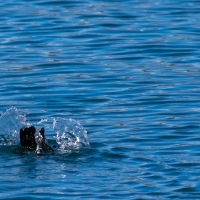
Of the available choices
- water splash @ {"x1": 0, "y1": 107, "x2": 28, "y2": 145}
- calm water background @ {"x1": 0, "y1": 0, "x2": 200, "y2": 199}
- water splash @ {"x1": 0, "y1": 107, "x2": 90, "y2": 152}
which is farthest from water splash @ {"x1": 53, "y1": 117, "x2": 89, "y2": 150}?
water splash @ {"x1": 0, "y1": 107, "x2": 28, "y2": 145}

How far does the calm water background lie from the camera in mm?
9617

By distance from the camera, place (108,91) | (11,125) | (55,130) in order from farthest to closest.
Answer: (108,91), (11,125), (55,130)

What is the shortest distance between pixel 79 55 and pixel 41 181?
7.33 m

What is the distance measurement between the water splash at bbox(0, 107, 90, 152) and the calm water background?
0.72ft

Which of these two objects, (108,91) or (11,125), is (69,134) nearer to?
(11,125)

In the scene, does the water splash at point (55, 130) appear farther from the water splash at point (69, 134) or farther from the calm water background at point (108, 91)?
the calm water background at point (108, 91)

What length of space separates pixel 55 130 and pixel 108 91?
233 centimetres

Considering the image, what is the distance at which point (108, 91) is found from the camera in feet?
46.5

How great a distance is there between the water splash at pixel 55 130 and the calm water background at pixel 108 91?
221 mm

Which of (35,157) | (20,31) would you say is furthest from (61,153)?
(20,31)

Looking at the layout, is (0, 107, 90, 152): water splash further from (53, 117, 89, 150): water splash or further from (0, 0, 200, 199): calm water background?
(0, 0, 200, 199): calm water background

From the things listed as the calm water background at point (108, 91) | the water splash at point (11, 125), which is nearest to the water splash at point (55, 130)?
the water splash at point (11, 125)

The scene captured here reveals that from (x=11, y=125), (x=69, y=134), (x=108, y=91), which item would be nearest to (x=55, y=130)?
(x=69, y=134)

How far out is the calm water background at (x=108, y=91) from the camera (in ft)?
31.6
